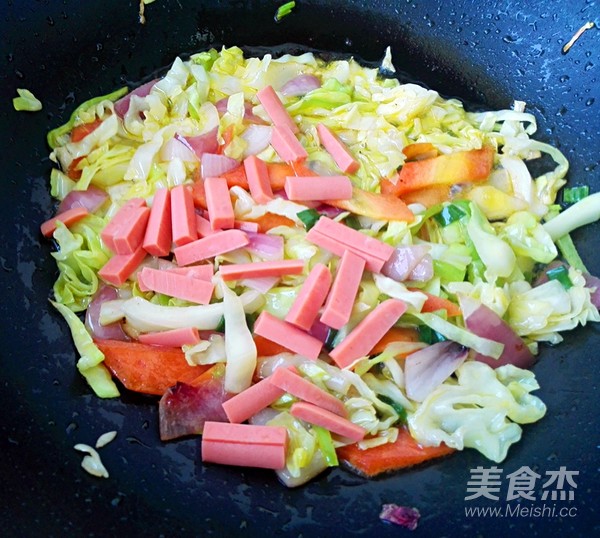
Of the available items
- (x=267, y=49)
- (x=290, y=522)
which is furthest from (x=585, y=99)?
(x=290, y=522)

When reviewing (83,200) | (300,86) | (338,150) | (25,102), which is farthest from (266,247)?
(25,102)

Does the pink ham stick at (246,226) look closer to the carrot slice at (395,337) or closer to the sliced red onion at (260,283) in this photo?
the sliced red onion at (260,283)

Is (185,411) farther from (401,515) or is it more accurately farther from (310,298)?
(401,515)

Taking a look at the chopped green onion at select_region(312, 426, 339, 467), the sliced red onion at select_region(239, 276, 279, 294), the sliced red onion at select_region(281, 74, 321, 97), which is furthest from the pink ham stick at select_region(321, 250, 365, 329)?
A: the sliced red onion at select_region(281, 74, 321, 97)

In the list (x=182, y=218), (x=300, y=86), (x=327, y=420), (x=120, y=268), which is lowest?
(x=120, y=268)

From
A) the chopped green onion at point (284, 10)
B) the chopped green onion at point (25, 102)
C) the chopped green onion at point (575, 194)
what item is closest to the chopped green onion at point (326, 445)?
the chopped green onion at point (575, 194)

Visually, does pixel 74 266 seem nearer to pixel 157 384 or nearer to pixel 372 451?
pixel 157 384
